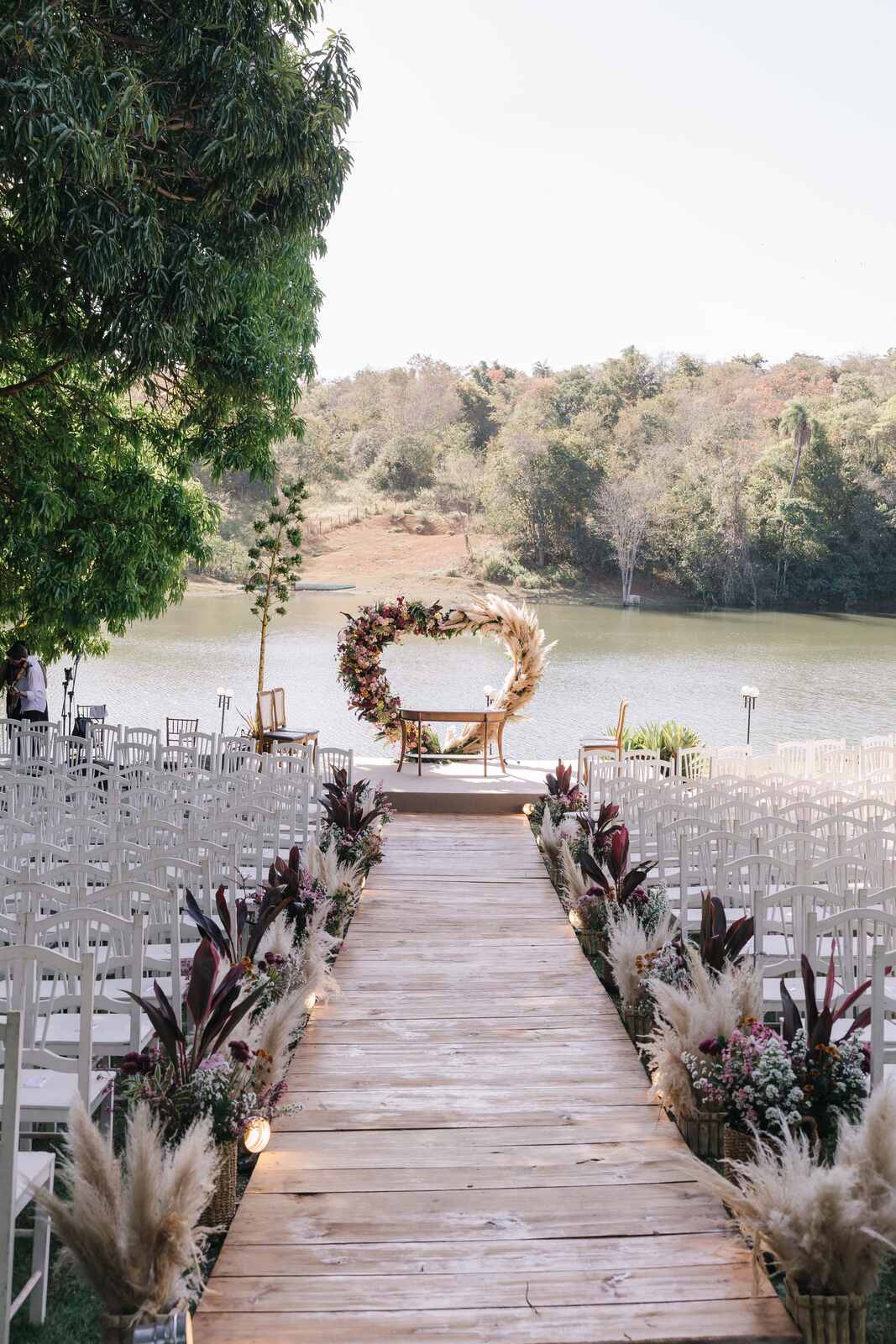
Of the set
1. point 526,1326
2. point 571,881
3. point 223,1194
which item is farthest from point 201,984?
point 571,881

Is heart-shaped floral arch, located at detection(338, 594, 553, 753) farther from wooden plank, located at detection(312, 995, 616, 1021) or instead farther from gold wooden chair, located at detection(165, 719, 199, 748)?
wooden plank, located at detection(312, 995, 616, 1021)

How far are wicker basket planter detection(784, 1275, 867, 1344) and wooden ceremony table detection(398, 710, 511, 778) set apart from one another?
1006 centimetres

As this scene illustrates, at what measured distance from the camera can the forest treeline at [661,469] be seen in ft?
123

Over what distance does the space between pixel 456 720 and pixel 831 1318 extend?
10321 mm

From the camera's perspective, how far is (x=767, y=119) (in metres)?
48.6

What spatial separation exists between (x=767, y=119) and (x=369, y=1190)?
175 feet

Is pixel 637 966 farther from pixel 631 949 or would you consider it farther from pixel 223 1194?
pixel 223 1194

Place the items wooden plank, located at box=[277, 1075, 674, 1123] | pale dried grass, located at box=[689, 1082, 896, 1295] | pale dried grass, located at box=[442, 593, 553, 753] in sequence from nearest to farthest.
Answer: pale dried grass, located at box=[689, 1082, 896, 1295] → wooden plank, located at box=[277, 1075, 674, 1123] → pale dried grass, located at box=[442, 593, 553, 753]

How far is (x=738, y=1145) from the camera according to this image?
12.1 feet

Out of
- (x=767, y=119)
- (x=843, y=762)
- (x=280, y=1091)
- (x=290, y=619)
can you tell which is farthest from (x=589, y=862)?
(x=767, y=119)

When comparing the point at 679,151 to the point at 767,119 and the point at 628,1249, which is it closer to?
the point at 767,119

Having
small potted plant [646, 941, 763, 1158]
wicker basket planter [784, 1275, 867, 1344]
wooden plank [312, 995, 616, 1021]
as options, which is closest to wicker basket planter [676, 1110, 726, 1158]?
small potted plant [646, 941, 763, 1158]

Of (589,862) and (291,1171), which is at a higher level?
(589,862)

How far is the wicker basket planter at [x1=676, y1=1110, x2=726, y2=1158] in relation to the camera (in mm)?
4000
